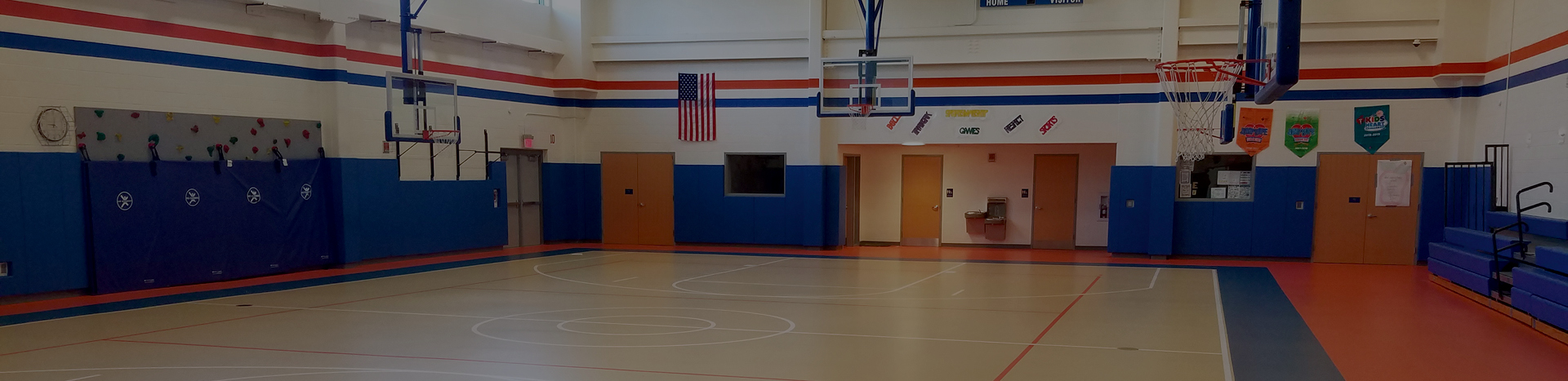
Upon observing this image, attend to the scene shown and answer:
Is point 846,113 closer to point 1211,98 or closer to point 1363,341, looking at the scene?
point 1211,98

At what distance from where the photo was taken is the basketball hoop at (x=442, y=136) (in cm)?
1223

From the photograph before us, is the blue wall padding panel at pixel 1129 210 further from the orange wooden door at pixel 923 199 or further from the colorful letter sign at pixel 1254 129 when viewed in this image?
the orange wooden door at pixel 923 199

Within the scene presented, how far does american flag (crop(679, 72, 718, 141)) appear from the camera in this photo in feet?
54.2

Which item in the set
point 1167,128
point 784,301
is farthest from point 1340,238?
point 784,301

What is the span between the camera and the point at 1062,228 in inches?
669

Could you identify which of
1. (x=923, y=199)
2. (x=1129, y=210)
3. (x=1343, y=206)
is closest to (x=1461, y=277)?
(x=1343, y=206)

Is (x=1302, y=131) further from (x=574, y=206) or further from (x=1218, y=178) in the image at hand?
(x=574, y=206)

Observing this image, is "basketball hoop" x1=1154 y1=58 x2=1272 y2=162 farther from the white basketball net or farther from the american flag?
the american flag

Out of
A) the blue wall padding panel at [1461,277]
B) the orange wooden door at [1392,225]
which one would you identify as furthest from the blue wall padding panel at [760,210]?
the blue wall padding panel at [1461,277]

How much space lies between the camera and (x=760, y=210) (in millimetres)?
16547

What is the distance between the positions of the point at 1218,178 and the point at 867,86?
6.43 m

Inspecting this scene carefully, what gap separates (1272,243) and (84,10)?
16892 mm

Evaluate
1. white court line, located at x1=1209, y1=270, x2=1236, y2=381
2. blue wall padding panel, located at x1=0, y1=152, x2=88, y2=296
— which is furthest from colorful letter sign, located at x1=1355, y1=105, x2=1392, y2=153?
blue wall padding panel, located at x1=0, y1=152, x2=88, y2=296

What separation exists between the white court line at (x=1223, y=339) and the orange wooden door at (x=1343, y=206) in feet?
14.5
